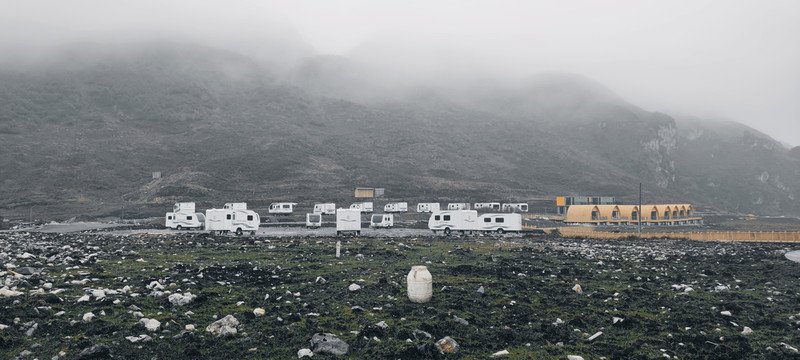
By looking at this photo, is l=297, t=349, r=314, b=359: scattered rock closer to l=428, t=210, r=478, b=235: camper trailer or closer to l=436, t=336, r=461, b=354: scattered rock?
l=436, t=336, r=461, b=354: scattered rock

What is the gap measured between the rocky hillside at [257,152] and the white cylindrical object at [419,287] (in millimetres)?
78011

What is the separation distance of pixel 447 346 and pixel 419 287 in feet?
11.6

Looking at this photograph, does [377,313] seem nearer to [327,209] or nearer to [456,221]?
[456,221]

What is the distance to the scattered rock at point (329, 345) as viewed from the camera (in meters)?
7.77

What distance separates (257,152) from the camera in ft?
432

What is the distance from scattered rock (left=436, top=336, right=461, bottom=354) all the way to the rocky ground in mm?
28

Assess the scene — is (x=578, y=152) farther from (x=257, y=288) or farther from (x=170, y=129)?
(x=257, y=288)

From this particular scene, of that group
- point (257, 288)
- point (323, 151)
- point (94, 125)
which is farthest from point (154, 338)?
point (94, 125)

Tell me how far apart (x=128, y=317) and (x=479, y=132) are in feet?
604

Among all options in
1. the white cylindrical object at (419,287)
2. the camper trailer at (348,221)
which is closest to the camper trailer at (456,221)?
the camper trailer at (348,221)

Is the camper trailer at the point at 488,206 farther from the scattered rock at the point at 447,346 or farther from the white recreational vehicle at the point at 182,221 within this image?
the scattered rock at the point at 447,346

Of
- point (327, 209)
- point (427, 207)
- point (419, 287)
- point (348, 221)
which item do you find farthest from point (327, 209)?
point (419, 287)

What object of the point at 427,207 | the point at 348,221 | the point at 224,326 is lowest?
the point at 224,326

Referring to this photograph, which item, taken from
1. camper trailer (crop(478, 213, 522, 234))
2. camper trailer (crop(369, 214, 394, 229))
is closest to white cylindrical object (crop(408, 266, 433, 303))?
camper trailer (crop(478, 213, 522, 234))
